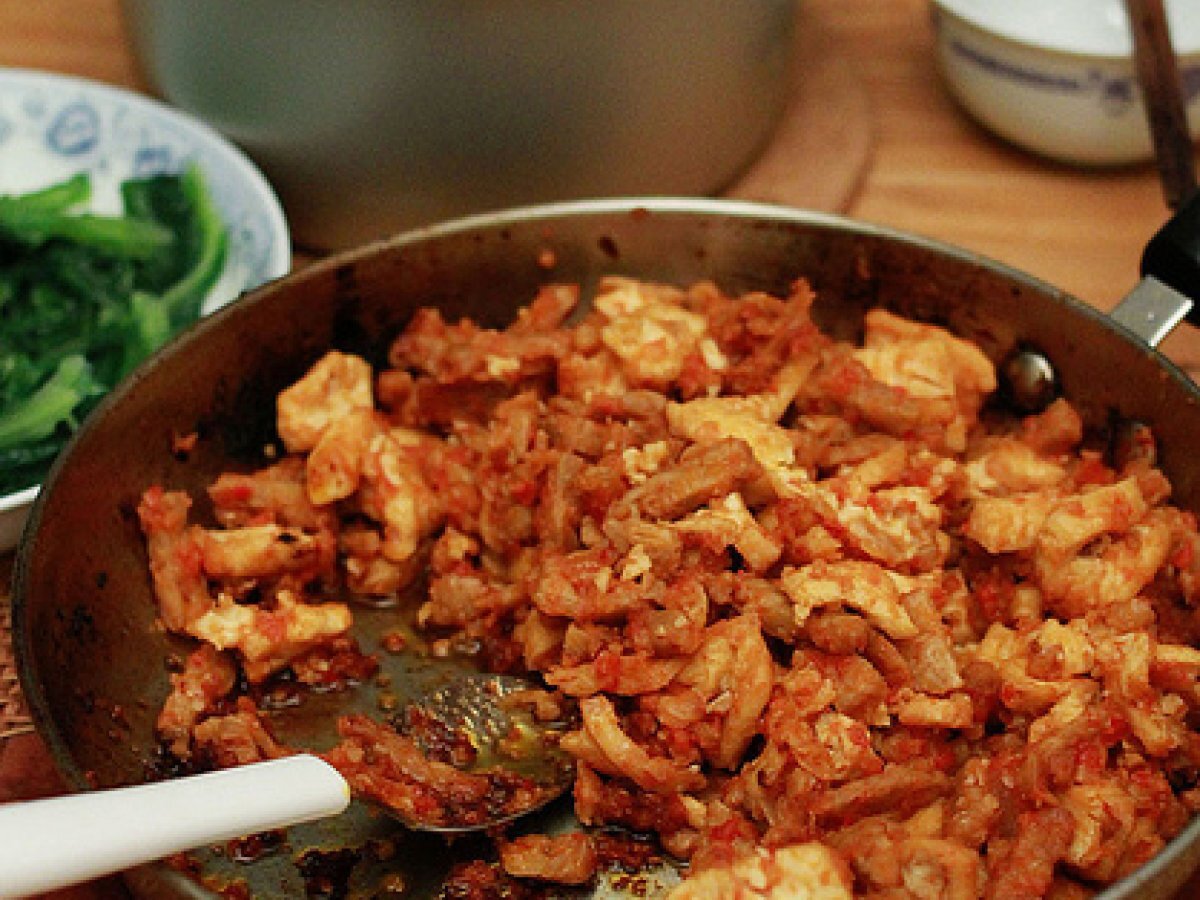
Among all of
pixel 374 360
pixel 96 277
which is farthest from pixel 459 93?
pixel 96 277

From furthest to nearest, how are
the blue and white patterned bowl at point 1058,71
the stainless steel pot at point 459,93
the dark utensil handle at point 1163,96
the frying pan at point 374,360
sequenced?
the blue and white patterned bowl at point 1058,71 → the dark utensil handle at point 1163,96 → the stainless steel pot at point 459,93 → the frying pan at point 374,360

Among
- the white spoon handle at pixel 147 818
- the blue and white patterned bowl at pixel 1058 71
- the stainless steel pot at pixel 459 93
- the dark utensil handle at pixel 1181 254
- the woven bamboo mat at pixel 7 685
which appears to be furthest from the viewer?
the blue and white patterned bowl at pixel 1058 71

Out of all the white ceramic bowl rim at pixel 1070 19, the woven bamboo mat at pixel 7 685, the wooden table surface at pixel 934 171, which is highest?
the white ceramic bowl rim at pixel 1070 19

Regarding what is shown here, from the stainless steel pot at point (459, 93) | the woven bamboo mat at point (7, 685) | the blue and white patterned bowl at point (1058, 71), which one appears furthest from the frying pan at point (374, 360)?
the blue and white patterned bowl at point (1058, 71)

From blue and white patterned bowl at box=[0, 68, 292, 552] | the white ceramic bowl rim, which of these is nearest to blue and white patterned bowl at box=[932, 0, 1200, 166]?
the white ceramic bowl rim

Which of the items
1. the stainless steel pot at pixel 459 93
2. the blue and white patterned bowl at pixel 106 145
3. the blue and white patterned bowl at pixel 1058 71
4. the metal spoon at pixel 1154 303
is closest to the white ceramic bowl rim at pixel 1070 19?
the blue and white patterned bowl at pixel 1058 71

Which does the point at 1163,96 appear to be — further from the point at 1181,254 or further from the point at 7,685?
the point at 7,685

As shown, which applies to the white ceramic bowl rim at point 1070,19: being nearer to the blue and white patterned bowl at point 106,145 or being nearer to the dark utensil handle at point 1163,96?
the dark utensil handle at point 1163,96

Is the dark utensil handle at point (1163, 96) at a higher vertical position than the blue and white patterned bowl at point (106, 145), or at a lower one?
higher

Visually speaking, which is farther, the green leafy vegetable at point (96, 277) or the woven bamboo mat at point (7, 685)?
the green leafy vegetable at point (96, 277)
